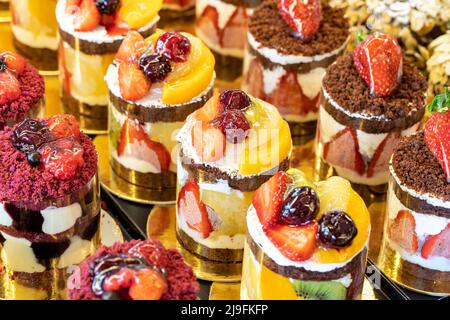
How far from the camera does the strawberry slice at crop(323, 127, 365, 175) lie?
2980 mm

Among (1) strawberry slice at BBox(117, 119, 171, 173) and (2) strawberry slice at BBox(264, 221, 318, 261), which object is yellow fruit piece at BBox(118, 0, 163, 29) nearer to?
(1) strawberry slice at BBox(117, 119, 171, 173)

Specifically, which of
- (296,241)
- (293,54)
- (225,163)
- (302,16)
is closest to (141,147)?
(225,163)

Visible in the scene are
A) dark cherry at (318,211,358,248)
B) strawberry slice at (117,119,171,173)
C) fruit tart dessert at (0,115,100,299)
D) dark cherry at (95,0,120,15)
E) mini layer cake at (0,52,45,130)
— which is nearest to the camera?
dark cherry at (318,211,358,248)

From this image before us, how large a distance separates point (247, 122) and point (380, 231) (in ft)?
2.20

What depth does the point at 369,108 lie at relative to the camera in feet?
9.53

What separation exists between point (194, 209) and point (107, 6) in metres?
0.82

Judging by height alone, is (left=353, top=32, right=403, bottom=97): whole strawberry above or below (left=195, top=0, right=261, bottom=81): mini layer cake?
above

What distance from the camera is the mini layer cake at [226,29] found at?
362 cm

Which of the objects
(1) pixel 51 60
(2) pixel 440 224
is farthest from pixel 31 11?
(2) pixel 440 224

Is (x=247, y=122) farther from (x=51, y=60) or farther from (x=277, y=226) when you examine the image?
(x=51, y=60)

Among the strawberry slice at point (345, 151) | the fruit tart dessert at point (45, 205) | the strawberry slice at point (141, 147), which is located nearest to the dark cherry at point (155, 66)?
the strawberry slice at point (141, 147)

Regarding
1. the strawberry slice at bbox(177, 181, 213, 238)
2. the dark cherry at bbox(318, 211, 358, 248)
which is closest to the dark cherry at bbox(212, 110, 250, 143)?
the strawberry slice at bbox(177, 181, 213, 238)

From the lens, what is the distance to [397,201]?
2715mm

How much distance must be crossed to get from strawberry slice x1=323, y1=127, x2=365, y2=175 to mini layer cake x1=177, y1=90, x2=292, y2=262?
1.02ft
